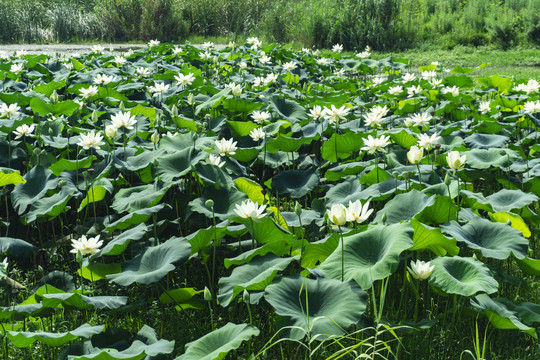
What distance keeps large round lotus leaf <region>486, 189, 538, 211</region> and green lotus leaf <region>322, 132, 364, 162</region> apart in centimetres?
82

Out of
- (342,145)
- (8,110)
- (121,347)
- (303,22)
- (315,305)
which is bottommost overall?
(121,347)

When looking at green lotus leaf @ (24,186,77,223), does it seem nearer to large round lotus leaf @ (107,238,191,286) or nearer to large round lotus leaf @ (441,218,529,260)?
large round lotus leaf @ (107,238,191,286)

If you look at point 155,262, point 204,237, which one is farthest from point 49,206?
point 204,237

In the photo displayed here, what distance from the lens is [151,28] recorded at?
12500mm

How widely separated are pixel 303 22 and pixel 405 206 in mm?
9714

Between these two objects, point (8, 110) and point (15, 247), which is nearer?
point (15, 247)

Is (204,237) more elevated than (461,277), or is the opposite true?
(204,237)

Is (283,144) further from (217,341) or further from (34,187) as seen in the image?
(217,341)

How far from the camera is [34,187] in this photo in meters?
2.64

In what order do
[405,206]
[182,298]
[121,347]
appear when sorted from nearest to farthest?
[121,347] < [182,298] < [405,206]

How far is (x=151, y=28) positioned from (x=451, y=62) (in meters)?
7.10

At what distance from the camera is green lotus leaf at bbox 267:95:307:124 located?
12.3ft

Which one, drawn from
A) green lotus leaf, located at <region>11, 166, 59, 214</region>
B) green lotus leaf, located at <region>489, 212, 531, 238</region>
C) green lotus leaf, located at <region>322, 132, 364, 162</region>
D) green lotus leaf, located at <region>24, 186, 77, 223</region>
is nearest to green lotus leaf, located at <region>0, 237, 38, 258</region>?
green lotus leaf, located at <region>24, 186, 77, 223</region>

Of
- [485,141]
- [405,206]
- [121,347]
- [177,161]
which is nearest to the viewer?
[121,347]
